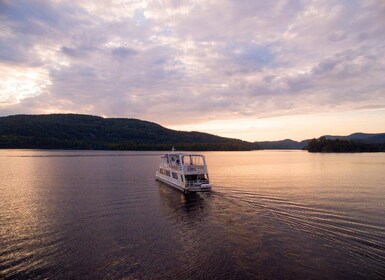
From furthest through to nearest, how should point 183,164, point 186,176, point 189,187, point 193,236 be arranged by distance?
1. point 183,164
2. point 186,176
3. point 189,187
4. point 193,236

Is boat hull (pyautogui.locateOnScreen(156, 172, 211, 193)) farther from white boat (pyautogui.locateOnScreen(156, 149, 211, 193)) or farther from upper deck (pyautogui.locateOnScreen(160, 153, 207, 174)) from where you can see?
upper deck (pyautogui.locateOnScreen(160, 153, 207, 174))

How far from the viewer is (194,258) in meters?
17.8

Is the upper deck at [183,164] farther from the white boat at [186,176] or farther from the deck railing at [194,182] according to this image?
the deck railing at [194,182]

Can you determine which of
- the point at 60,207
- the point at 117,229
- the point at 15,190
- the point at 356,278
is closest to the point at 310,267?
the point at 356,278

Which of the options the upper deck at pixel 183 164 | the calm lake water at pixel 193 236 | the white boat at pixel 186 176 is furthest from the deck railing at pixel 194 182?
the calm lake water at pixel 193 236

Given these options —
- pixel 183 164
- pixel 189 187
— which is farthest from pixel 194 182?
pixel 183 164

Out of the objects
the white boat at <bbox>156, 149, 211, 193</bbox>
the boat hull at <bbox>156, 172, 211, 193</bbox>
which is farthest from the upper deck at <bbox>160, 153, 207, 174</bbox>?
the boat hull at <bbox>156, 172, 211, 193</bbox>

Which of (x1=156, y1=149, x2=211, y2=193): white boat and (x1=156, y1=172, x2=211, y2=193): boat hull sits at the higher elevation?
(x1=156, y1=149, x2=211, y2=193): white boat

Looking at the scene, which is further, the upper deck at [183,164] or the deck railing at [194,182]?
the upper deck at [183,164]

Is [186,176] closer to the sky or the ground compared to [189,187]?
closer to the sky

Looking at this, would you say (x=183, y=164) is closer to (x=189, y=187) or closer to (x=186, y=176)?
(x=186, y=176)

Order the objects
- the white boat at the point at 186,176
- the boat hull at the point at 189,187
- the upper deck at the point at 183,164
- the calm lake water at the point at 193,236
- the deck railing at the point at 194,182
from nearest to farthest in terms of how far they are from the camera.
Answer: the calm lake water at the point at 193,236, the boat hull at the point at 189,187, the white boat at the point at 186,176, the deck railing at the point at 194,182, the upper deck at the point at 183,164

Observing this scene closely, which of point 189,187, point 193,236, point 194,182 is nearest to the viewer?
point 193,236

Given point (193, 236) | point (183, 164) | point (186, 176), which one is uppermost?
point (183, 164)
